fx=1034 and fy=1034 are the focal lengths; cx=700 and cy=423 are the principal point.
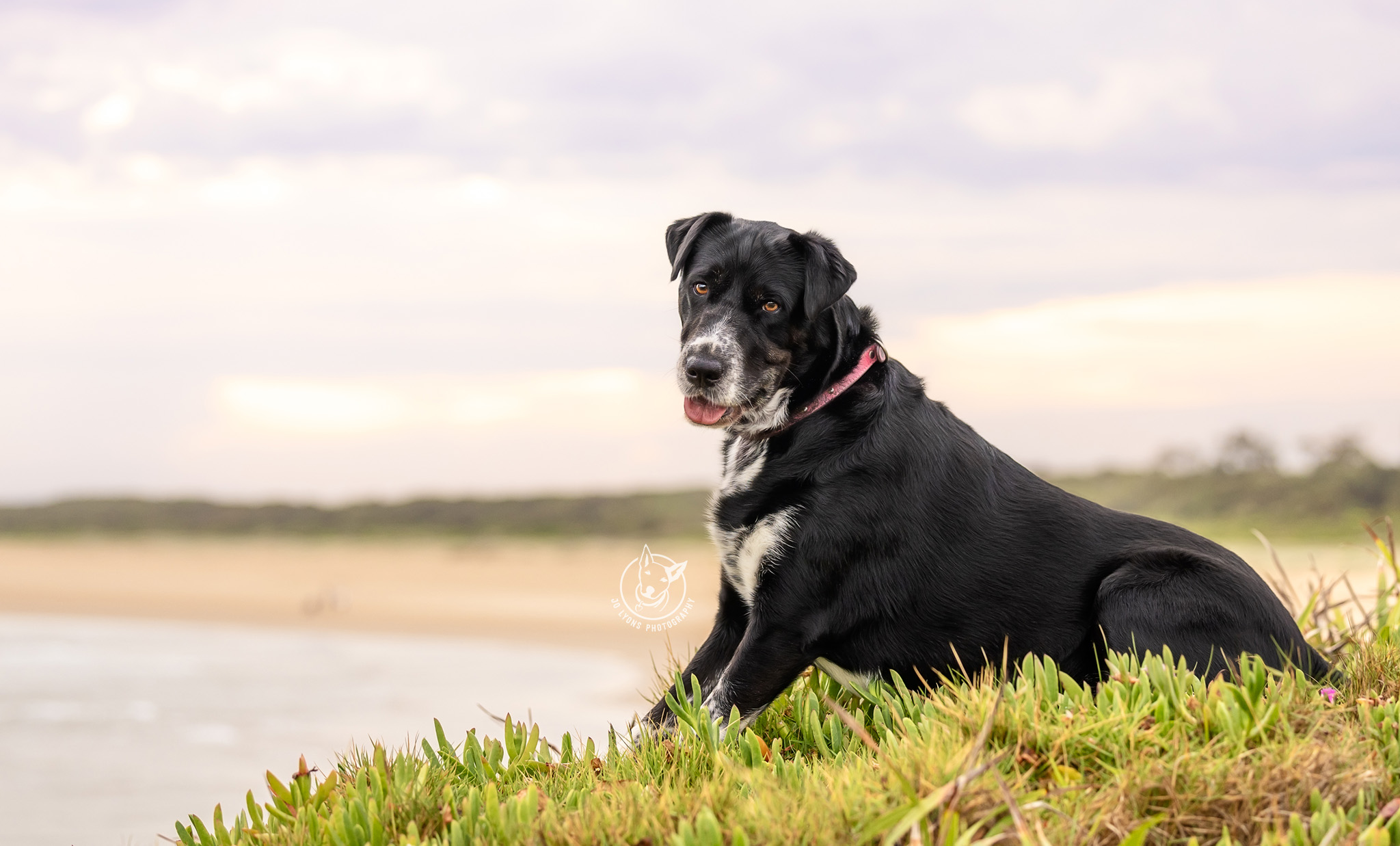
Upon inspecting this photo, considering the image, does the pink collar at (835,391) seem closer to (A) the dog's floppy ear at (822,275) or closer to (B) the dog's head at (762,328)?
(B) the dog's head at (762,328)

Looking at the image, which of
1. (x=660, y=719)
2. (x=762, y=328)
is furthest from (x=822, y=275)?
(x=660, y=719)

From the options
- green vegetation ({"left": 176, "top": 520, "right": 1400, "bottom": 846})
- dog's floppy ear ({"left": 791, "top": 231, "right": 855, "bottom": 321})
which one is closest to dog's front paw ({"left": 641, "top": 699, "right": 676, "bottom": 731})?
green vegetation ({"left": 176, "top": 520, "right": 1400, "bottom": 846})

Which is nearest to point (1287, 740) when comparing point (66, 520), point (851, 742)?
point (851, 742)

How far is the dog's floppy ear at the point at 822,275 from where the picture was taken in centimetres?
407

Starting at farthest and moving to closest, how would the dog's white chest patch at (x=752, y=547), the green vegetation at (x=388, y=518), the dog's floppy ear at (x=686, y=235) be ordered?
the green vegetation at (x=388, y=518) < the dog's floppy ear at (x=686, y=235) < the dog's white chest patch at (x=752, y=547)

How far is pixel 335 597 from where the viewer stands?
1712 cm

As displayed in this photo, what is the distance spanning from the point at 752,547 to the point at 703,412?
23.0 inches

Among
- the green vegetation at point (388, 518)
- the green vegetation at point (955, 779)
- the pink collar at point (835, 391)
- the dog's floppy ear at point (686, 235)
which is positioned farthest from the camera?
the green vegetation at point (388, 518)

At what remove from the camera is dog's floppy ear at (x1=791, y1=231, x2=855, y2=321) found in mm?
4074

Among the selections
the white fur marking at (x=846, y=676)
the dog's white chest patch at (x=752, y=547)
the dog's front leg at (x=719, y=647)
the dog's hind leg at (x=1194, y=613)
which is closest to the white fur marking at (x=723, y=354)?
the dog's white chest patch at (x=752, y=547)

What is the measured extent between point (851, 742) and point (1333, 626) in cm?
361

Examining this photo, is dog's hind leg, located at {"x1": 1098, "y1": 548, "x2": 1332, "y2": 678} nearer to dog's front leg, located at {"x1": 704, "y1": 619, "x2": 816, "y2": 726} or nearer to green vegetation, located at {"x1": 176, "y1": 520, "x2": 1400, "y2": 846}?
green vegetation, located at {"x1": 176, "y1": 520, "x2": 1400, "y2": 846}

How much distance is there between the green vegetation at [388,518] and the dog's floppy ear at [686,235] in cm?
1695

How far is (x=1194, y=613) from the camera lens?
3.89m
